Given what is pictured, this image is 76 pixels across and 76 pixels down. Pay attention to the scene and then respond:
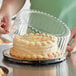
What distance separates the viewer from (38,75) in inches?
42.5

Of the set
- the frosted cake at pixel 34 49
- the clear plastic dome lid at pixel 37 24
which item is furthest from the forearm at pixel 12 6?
the frosted cake at pixel 34 49

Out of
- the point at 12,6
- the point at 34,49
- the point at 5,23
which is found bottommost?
the point at 34,49

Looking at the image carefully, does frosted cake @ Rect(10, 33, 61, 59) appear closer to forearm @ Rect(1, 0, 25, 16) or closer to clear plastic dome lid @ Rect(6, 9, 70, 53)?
clear plastic dome lid @ Rect(6, 9, 70, 53)

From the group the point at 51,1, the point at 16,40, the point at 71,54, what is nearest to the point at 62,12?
the point at 51,1

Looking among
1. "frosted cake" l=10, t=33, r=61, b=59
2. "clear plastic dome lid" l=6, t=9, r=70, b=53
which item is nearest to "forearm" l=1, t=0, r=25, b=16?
"clear plastic dome lid" l=6, t=9, r=70, b=53

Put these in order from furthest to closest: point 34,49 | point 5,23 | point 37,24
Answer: point 37,24
point 5,23
point 34,49

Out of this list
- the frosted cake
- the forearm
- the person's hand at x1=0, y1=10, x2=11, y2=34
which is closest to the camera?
the frosted cake

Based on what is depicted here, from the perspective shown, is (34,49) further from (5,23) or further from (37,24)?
(37,24)

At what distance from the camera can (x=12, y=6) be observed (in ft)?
5.84

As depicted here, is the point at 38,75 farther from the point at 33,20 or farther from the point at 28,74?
the point at 33,20

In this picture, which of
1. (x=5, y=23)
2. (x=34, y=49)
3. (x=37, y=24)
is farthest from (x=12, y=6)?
(x=34, y=49)

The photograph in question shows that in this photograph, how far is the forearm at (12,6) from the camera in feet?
5.66

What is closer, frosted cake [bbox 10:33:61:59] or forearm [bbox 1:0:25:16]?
frosted cake [bbox 10:33:61:59]

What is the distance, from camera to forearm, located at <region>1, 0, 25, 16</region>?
1.72 meters
